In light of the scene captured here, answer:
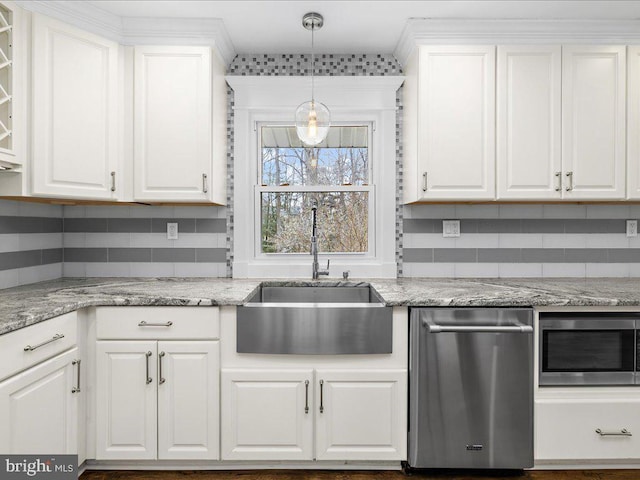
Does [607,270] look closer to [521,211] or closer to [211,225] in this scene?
[521,211]

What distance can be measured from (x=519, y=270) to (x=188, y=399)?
2.14m

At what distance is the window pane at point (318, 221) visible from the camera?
284 cm

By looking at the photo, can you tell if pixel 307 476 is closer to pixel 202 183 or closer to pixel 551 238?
pixel 202 183

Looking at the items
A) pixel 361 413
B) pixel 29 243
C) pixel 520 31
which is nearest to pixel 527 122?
pixel 520 31

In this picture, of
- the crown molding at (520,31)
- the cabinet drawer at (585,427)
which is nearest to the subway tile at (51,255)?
the crown molding at (520,31)

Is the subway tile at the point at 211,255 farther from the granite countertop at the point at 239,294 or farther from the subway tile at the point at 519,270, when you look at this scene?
the subway tile at the point at 519,270

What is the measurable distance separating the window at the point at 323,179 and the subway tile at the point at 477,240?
609mm

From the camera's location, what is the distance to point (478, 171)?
7.82ft

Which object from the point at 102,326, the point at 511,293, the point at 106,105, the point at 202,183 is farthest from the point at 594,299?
the point at 106,105

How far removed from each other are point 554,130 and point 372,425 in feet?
6.13

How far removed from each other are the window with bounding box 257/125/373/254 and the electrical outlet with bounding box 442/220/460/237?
50cm

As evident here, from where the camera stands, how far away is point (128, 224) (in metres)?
2.74

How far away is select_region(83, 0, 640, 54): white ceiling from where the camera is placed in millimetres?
2203

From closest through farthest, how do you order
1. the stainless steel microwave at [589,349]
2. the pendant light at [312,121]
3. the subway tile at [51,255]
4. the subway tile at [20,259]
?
the stainless steel microwave at [589,349]
the pendant light at [312,121]
the subway tile at [20,259]
the subway tile at [51,255]
